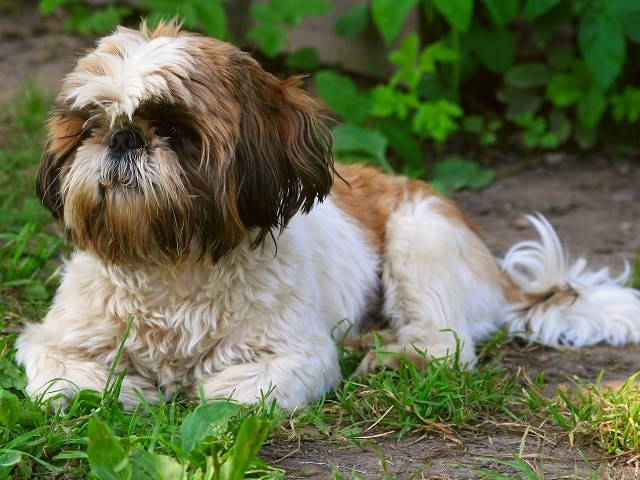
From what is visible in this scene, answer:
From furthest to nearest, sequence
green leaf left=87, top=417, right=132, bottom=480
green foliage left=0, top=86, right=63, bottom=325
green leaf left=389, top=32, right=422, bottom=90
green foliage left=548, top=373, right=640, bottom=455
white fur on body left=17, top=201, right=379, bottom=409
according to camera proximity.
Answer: green leaf left=389, top=32, right=422, bottom=90 < green foliage left=0, top=86, right=63, bottom=325 < white fur on body left=17, top=201, right=379, bottom=409 < green foliage left=548, top=373, right=640, bottom=455 < green leaf left=87, top=417, right=132, bottom=480

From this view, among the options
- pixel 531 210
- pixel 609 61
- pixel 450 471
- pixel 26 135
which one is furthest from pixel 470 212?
pixel 450 471

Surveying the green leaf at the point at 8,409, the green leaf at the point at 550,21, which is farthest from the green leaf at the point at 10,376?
the green leaf at the point at 550,21

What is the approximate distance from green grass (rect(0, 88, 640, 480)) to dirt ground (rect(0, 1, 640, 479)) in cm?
5

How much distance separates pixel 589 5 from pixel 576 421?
3733mm

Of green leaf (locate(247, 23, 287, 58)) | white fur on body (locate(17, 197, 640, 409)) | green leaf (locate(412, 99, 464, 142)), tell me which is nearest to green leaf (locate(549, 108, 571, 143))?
green leaf (locate(412, 99, 464, 142))

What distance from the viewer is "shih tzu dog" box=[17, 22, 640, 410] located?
3195 mm

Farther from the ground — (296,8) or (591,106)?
(296,8)

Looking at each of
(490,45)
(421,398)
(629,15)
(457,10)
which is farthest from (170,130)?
(629,15)

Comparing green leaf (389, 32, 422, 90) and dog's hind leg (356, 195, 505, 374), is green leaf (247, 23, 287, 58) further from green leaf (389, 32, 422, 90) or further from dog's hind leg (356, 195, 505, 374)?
dog's hind leg (356, 195, 505, 374)

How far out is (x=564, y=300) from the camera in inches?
187

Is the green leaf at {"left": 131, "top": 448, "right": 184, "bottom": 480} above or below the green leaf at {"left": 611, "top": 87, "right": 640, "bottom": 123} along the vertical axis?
above

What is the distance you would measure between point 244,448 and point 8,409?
91 centimetres

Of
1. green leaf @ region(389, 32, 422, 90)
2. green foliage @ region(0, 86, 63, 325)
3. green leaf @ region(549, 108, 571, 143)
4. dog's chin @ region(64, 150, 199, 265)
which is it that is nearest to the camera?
dog's chin @ region(64, 150, 199, 265)

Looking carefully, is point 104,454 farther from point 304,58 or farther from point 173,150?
point 304,58
